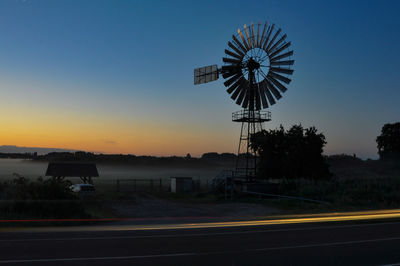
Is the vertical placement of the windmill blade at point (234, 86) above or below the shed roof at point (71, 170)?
above

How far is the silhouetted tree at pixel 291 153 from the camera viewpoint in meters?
51.5

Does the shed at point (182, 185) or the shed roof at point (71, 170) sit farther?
the shed at point (182, 185)

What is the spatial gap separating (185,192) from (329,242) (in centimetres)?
3480

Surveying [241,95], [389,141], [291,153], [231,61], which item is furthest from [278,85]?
[389,141]

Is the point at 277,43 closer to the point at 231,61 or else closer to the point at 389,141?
the point at 231,61

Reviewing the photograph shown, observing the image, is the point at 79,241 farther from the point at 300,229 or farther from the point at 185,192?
the point at 185,192

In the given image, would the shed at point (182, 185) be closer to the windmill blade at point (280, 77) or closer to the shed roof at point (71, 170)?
the shed roof at point (71, 170)

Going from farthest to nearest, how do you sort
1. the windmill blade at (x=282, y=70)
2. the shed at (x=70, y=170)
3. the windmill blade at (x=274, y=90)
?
the windmill blade at (x=274, y=90)
the windmill blade at (x=282, y=70)
the shed at (x=70, y=170)

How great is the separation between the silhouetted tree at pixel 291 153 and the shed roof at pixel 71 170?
75.5 ft

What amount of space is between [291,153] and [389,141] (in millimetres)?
70805

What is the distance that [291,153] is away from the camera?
51781mm

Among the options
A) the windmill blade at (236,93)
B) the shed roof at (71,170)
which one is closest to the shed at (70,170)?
the shed roof at (71,170)

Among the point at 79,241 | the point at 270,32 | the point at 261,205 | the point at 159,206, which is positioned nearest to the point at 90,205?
the point at 159,206

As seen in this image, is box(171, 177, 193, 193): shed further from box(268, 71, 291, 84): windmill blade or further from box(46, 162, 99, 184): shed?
box(268, 71, 291, 84): windmill blade
